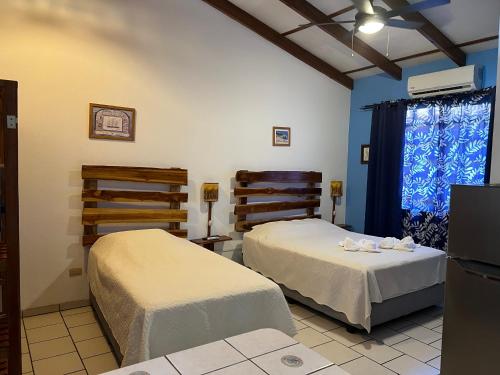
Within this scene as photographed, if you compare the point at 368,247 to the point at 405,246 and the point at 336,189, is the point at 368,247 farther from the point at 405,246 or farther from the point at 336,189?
the point at 336,189

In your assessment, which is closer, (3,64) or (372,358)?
(372,358)

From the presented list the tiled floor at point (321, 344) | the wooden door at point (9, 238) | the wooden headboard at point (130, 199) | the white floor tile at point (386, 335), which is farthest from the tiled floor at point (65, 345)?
the white floor tile at point (386, 335)

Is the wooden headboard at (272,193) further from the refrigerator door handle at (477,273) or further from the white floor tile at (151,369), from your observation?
the white floor tile at (151,369)

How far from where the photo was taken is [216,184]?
4.04m

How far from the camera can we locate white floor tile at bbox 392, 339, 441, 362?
2.75 metres

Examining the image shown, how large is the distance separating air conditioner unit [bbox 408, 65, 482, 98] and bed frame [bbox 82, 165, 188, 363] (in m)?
2.77

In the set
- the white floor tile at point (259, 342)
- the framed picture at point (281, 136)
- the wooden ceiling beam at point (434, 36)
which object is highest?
the wooden ceiling beam at point (434, 36)

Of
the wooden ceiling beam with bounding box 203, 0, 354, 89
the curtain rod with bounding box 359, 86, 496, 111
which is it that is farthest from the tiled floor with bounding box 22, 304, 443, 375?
the wooden ceiling beam with bounding box 203, 0, 354, 89

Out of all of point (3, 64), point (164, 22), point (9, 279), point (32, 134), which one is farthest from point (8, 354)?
point (164, 22)

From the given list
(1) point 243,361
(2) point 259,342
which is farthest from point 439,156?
(1) point 243,361

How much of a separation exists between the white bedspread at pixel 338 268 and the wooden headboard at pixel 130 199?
3.03ft

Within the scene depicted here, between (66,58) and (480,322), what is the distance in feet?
11.9

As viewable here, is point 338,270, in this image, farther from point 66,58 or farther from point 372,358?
point 66,58

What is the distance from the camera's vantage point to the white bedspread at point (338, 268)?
2967mm
